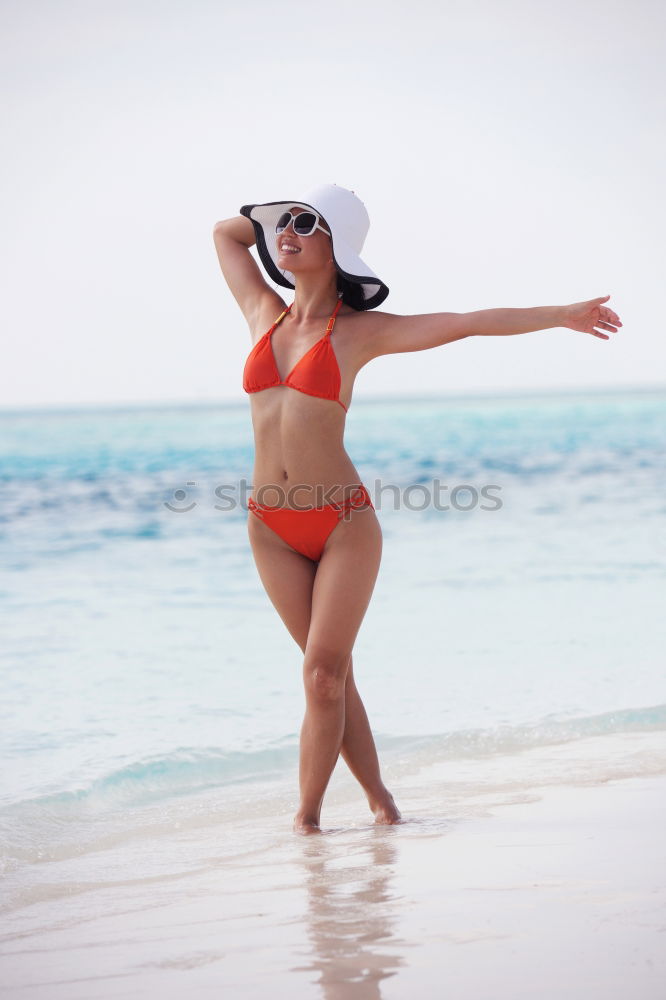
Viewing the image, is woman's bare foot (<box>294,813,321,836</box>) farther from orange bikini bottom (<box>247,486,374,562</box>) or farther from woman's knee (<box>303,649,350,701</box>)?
orange bikini bottom (<box>247,486,374,562</box>)

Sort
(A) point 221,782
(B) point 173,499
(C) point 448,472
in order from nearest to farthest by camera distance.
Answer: (A) point 221,782
(B) point 173,499
(C) point 448,472

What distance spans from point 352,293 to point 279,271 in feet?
1.07

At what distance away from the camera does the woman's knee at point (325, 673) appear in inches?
132

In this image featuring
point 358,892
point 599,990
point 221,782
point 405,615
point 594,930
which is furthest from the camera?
point 405,615

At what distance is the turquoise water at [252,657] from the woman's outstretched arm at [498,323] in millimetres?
1713

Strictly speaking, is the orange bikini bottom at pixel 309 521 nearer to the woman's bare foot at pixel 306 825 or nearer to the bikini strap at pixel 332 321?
the bikini strap at pixel 332 321

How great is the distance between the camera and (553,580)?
824 cm

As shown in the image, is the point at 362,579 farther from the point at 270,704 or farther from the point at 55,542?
the point at 55,542

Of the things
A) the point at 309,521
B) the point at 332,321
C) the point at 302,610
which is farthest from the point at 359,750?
the point at 332,321

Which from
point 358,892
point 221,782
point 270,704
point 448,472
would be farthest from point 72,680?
point 448,472

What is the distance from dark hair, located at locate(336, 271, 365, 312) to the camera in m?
3.50

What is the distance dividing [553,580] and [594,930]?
602 cm

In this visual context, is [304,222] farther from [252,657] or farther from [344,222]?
[252,657]

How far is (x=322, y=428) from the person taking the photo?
338cm
